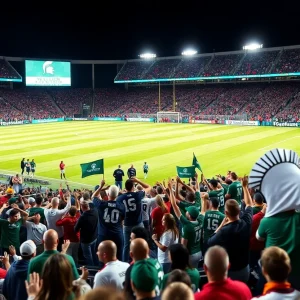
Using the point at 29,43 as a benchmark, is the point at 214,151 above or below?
below

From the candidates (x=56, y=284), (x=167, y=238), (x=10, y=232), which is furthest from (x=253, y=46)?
(x=56, y=284)

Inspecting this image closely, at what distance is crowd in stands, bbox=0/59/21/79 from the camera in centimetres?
7734

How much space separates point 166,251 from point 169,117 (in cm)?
6293

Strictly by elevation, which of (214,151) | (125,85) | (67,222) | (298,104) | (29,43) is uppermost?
(29,43)

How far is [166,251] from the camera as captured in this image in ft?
22.9

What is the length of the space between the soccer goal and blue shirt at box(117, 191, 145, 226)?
194ft

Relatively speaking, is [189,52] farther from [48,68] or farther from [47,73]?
→ [47,73]

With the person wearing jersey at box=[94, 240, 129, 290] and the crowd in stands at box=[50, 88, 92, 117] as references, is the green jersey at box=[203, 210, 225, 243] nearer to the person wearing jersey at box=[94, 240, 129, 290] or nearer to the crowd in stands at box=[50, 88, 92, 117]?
the person wearing jersey at box=[94, 240, 129, 290]

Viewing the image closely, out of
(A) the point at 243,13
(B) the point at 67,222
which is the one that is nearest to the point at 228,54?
(A) the point at 243,13

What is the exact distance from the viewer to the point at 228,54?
81.4 metres

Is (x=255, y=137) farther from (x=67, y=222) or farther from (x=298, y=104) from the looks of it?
(x=67, y=222)

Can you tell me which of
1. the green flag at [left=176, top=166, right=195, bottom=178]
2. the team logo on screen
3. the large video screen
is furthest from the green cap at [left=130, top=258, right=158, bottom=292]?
the team logo on screen

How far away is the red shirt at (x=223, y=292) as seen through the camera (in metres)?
4.04

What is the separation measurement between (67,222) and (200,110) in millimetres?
65093
